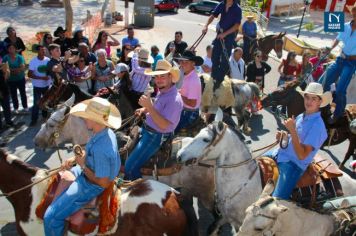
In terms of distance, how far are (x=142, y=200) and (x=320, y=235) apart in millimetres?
2157

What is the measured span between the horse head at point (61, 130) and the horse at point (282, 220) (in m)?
3.81

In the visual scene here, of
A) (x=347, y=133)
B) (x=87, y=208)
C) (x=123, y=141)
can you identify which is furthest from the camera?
(x=347, y=133)

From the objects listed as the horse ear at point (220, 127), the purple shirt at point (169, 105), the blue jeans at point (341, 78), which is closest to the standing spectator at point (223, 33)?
the blue jeans at point (341, 78)

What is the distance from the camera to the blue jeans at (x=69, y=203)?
14.0ft

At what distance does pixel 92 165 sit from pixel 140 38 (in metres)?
19.3

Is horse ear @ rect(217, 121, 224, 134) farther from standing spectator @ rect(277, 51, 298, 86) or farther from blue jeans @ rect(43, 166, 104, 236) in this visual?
standing spectator @ rect(277, 51, 298, 86)

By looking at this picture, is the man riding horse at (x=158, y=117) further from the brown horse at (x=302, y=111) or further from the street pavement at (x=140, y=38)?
the brown horse at (x=302, y=111)

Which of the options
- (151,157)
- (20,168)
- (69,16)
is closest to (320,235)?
(151,157)

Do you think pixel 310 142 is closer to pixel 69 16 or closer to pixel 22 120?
pixel 22 120

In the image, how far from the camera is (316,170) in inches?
206

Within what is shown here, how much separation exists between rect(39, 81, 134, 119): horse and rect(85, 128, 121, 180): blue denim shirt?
4325 millimetres

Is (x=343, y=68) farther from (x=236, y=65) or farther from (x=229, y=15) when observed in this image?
(x=236, y=65)

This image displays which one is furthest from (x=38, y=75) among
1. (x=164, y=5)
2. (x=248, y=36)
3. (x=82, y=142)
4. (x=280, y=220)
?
(x=164, y=5)

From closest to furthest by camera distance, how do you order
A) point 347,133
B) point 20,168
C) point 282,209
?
1. point 282,209
2. point 20,168
3. point 347,133
